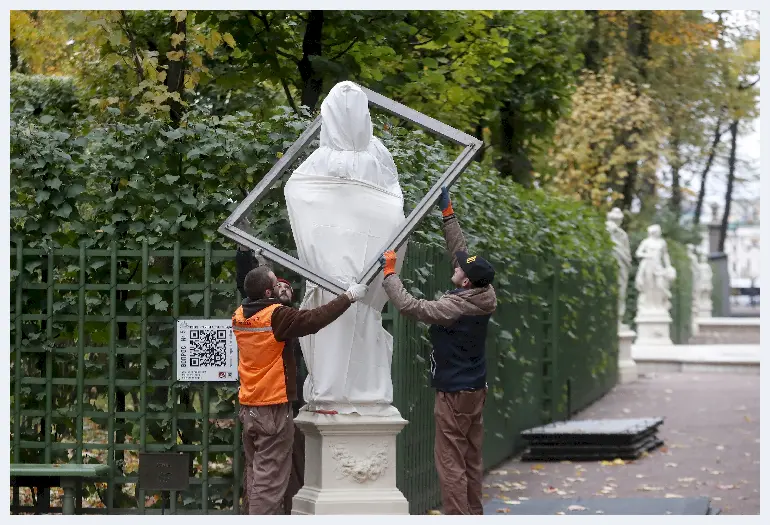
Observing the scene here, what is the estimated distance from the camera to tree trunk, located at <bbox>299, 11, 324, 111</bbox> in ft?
46.0

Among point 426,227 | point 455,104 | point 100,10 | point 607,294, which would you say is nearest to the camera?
point 426,227

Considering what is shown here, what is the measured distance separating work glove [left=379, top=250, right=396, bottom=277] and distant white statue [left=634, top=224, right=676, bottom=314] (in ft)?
84.4

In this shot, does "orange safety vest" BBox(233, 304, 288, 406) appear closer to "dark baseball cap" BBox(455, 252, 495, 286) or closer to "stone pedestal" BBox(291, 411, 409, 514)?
"stone pedestal" BBox(291, 411, 409, 514)

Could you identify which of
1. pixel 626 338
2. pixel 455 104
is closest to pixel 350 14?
pixel 455 104

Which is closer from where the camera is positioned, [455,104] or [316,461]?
[316,461]

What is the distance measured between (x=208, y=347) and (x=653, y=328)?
1082 inches

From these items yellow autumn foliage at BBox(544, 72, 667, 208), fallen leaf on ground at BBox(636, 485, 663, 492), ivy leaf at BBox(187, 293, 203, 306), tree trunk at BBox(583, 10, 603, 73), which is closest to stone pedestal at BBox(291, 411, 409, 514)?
ivy leaf at BBox(187, 293, 203, 306)

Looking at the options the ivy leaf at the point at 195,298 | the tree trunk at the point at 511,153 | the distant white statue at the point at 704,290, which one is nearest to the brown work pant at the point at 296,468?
the ivy leaf at the point at 195,298

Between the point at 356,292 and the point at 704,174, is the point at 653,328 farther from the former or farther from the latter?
the point at 356,292

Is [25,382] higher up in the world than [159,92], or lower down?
lower down

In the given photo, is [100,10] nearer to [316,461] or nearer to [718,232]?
[316,461]

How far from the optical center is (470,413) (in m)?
8.84

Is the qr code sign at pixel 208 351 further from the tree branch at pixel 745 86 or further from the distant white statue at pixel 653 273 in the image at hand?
the tree branch at pixel 745 86

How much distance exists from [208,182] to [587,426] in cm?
689
